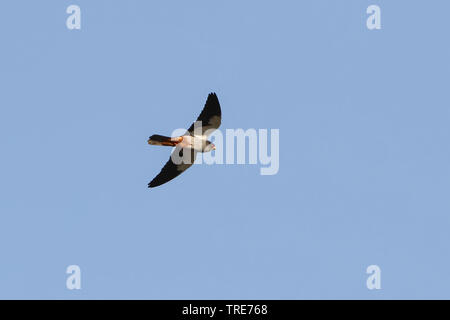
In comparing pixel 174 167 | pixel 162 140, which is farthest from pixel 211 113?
pixel 174 167

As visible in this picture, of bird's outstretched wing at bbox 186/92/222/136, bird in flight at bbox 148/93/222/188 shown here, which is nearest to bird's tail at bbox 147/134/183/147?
bird in flight at bbox 148/93/222/188

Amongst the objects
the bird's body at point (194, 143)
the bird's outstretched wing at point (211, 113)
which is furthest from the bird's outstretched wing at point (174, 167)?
the bird's outstretched wing at point (211, 113)

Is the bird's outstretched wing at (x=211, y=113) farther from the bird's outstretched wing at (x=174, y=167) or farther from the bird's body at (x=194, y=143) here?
the bird's outstretched wing at (x=174, y=167)

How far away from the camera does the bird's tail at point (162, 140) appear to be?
31.3 meters

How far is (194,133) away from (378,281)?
7.24 m

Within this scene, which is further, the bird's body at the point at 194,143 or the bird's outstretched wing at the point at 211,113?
the bird's body at the point at 194,143

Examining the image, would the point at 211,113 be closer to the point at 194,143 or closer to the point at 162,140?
the point at 194,143

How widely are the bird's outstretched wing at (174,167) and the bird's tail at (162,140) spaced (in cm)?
99

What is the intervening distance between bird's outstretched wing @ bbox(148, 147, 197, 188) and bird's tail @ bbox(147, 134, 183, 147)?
99 cm

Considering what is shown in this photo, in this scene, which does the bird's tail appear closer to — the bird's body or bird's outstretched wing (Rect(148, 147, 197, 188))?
the bird's body
